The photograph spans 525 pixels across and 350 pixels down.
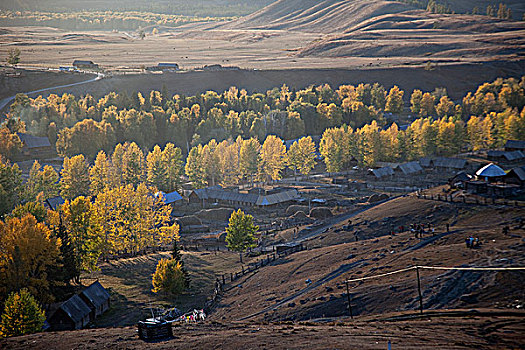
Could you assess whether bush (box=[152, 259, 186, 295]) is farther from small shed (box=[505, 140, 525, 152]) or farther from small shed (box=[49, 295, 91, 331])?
small shed (box=[505, 140, 525, 152])

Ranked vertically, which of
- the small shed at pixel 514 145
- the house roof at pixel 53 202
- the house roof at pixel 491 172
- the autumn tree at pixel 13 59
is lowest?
the small shed at pixel 514 145

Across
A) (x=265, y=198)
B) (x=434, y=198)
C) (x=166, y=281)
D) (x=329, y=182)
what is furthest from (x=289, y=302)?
(x=329, y=182)

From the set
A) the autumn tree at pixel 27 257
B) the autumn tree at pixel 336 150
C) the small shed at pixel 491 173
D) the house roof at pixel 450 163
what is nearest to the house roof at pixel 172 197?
the autumn tree at pixel 336 150

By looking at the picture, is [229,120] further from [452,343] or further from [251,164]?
[452,343]

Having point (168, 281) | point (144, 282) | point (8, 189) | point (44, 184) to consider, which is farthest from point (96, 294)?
point (44, 184)

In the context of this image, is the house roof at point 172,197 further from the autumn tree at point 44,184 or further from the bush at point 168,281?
the bush at point 168,281

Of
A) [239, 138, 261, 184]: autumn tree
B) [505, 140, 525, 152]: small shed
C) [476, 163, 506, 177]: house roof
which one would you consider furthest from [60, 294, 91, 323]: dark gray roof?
[505, 140, 525, 152]: small shed
